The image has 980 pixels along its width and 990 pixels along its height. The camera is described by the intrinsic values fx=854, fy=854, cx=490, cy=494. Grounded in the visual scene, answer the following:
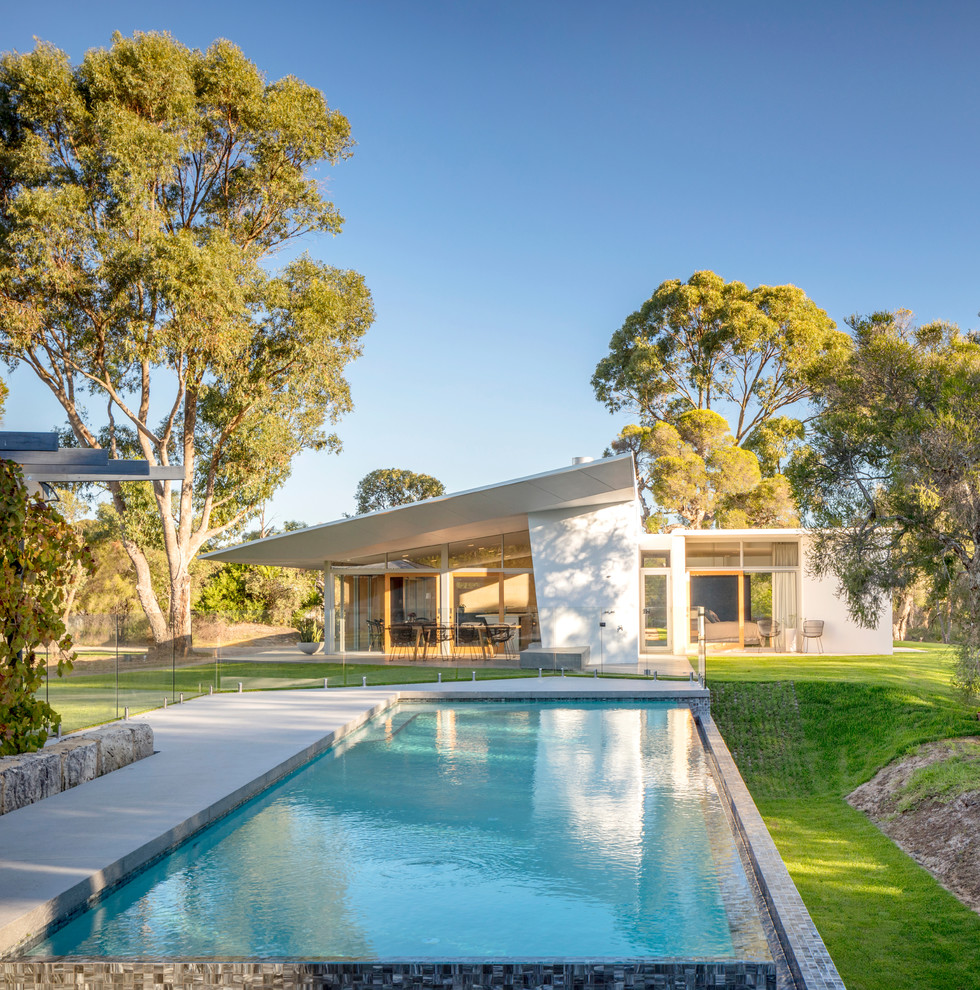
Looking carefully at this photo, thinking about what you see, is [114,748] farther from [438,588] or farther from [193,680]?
[438,588]

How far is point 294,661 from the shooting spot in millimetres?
16391

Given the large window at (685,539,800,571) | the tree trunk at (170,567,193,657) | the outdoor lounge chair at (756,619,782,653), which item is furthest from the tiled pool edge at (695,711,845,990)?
the tree trunk at (170,567,193,657)

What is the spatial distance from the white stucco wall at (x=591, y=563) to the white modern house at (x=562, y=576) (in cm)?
3

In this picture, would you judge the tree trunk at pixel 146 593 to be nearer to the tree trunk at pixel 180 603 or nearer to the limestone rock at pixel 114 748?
the tree trunk at pixel 180 603

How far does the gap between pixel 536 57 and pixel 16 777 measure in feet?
62.6

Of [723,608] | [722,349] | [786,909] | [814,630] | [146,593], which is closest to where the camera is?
[786,909]

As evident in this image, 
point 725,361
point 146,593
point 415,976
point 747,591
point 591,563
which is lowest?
point 415,976

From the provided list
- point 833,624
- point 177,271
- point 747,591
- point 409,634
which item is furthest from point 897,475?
point 177,271

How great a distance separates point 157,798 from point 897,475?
321 inches

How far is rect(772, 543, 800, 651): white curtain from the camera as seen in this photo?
70.9 feet

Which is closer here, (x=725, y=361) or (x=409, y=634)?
(x=409, y=634)

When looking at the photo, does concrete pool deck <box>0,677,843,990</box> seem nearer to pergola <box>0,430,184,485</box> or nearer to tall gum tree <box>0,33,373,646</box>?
pergola <box>0,430,184,485</box>

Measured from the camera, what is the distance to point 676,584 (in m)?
20.8

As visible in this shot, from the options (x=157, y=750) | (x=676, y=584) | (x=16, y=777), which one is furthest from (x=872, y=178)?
(x=16, y=777)
